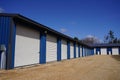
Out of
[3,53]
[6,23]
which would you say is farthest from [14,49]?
[6,23]

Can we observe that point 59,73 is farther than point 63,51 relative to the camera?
No

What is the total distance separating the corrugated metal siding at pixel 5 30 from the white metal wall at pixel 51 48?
6.40 meters

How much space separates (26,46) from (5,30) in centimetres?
252

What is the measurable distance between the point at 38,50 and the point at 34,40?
122cm

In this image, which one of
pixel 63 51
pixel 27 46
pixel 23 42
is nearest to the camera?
pixel 23 42

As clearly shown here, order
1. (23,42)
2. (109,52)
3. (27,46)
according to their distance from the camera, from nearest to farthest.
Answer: (23,42) < (27,46) < (109,52)

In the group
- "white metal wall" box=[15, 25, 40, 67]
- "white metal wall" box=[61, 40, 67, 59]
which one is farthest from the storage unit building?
"white metal wall" box=[61, 40, 67, 59]

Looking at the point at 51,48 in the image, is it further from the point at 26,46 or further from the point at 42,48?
the point at 26,46

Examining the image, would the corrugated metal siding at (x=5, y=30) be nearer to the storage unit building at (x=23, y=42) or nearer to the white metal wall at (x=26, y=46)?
the storage unit building at (x=23, y=42)

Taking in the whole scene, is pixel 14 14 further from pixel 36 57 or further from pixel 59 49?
pixel 59 49

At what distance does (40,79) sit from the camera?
686 cm

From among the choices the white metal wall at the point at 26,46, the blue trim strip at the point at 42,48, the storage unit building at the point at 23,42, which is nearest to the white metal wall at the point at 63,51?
the storage unit building at the point at 23,42

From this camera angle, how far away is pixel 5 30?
9.74 metres

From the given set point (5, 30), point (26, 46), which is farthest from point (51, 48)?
point (5, 30)
